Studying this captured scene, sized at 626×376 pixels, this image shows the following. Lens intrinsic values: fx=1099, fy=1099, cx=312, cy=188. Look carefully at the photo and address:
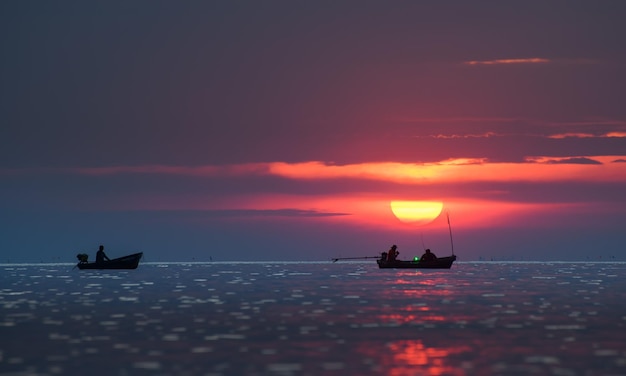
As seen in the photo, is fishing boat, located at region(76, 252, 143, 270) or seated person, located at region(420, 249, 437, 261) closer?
fishing boat, located at region(76, 252, 143, 270)

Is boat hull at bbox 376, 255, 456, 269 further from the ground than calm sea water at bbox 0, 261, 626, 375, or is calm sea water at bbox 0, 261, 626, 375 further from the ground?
boat hull at bbox 376, 255, 456, 269

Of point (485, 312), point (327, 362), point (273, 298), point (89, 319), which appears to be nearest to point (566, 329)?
point (485, 312)

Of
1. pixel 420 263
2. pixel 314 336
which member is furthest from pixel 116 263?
pixel 314 336

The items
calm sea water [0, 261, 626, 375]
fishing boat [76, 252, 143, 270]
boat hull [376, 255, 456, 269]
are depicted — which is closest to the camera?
calm sea water [0, 261, 626, 375]

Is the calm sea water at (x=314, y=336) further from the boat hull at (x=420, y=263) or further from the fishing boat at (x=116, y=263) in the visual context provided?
the boat hull at (x=420, y=263)

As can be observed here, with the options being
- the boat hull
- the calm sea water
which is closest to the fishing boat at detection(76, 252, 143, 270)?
the boat hull

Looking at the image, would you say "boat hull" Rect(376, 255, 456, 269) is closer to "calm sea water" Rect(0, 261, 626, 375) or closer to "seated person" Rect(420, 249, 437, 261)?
"seated person" Rect(420, 249, 437, 261)

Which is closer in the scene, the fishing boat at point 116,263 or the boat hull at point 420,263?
the fishing boat at point 116,263

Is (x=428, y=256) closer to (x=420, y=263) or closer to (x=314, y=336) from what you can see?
(x=420, y=263)

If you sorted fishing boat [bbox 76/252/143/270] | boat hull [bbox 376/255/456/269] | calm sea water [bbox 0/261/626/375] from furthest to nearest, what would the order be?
boat hull [bbox 376/255/456/269]
fishing boat [bbox 76/252/143/270]
calm sea water [bbox 0/261/626/375]

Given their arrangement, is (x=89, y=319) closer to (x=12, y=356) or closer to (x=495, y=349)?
(x=12, y=356)

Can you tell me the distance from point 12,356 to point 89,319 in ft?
59.8

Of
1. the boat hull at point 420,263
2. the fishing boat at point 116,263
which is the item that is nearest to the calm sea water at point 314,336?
the fishing boat at point 116,263

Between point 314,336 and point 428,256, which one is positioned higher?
point 428,256
